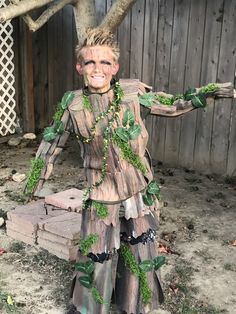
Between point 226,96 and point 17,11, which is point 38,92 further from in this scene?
point 226,96

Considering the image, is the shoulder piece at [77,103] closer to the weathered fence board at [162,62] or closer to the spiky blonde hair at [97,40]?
the spiky blonde hair at [97,40]

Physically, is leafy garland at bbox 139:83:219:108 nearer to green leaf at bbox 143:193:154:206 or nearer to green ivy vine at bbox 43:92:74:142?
green ivy vine at bbox 43:92:74:142

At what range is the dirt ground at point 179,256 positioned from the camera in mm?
3768

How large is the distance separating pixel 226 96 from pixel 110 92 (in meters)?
0.69

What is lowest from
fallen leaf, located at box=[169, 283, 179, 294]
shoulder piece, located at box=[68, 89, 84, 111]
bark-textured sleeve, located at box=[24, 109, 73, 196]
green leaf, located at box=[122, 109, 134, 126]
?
fallen leaf, located at box=[169, 283, 179, 294]

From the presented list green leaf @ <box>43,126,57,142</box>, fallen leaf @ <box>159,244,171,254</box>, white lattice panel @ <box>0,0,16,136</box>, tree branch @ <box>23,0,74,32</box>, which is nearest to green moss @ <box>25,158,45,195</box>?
green leaf @ <box>43,126,57,142</box>

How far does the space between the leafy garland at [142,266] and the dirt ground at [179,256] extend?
411 mm

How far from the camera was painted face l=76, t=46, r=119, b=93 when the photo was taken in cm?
289

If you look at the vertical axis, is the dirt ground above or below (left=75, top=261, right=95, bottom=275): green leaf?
below

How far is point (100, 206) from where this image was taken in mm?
3121

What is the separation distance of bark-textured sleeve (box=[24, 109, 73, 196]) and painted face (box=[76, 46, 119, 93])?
40 centimetres

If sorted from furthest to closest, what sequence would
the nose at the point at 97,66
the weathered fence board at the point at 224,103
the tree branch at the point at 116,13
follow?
the weathered fence board at the point at 224,103 → the tree branch at the point at 116,13 → the nose at the point at 97,66

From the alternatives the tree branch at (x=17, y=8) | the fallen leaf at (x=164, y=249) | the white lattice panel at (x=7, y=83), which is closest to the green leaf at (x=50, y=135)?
the fallen leaf at (x=164, y=249)

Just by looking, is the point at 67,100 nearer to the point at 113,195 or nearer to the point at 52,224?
the point at 113,195
